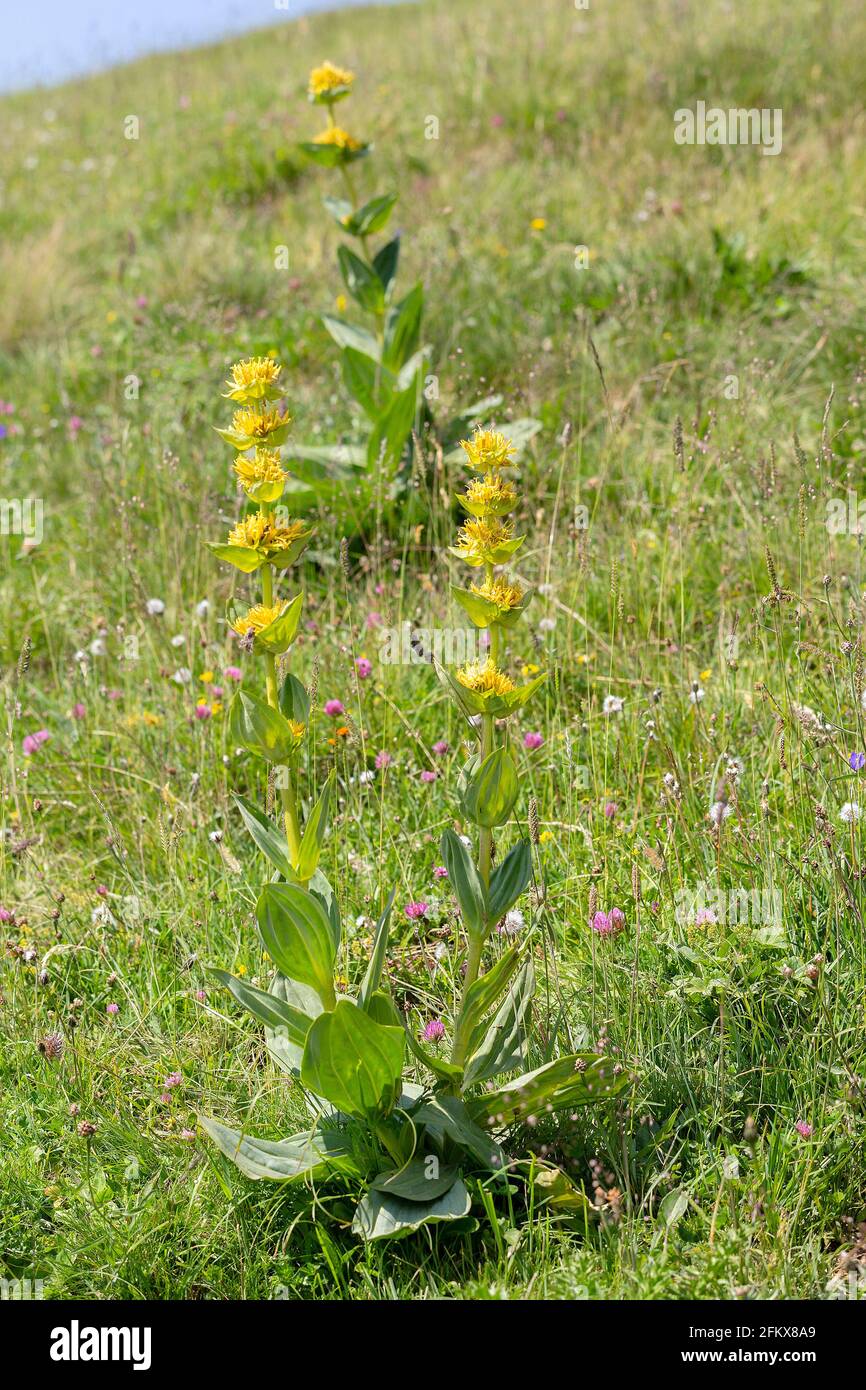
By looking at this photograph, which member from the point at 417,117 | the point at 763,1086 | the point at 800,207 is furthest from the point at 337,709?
the point at 417,117

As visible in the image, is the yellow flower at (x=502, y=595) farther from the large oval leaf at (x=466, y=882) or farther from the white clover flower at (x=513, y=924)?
the white clover flower at (x=513, y=924)

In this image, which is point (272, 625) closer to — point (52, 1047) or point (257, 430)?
point (257, 430)

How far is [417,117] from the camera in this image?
27.0ft

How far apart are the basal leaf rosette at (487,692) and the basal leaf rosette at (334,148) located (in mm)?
2941

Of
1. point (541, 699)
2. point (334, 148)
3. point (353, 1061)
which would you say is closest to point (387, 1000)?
point (353, 1061)

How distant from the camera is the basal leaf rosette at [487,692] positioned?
199 cm

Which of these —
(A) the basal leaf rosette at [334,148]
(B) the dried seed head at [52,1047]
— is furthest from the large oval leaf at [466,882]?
(A) the basal leaf rosette at [334,148]

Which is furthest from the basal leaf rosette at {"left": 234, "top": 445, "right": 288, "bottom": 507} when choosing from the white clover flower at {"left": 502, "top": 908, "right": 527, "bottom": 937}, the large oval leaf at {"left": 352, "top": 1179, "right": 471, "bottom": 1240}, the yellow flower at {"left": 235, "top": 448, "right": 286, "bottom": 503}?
the large oval leaf at {"left": 352, "top": 1179, "right": 471, "bottom": 1240}

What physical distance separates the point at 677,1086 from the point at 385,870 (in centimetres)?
91

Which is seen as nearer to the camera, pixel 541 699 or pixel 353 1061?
pixel 353 1061

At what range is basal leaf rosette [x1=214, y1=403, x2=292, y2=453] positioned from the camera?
1971mm

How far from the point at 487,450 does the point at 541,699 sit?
1459 mm

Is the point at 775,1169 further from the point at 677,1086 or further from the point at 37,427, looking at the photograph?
the point at 37,427

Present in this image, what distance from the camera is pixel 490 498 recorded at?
1969 millimetres
